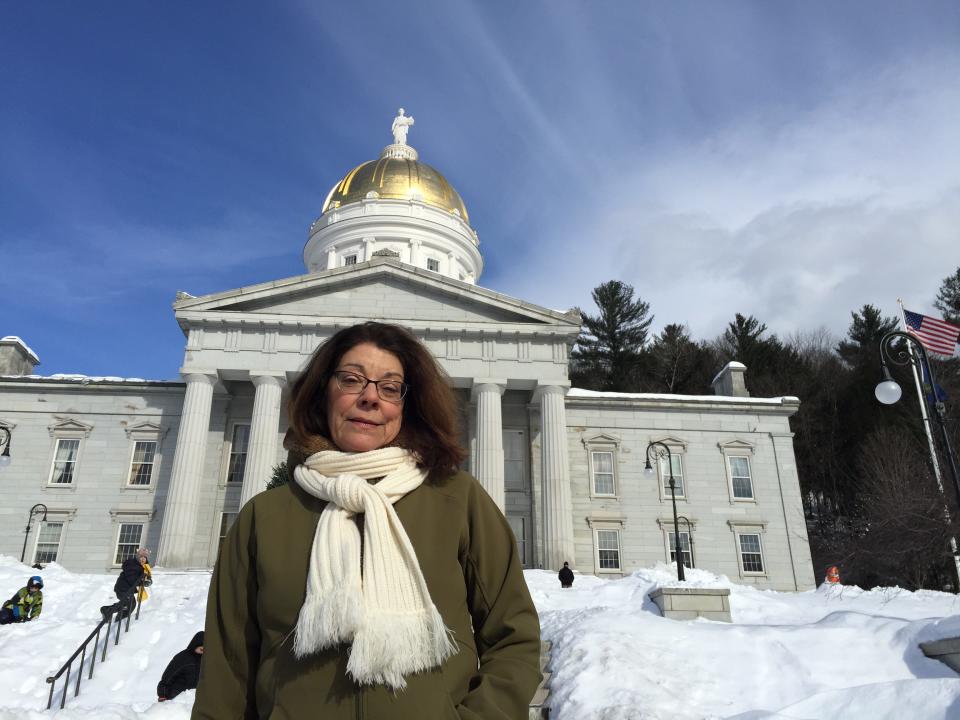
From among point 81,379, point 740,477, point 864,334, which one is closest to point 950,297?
point 864,334

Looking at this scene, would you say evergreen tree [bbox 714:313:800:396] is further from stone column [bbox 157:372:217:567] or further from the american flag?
stone column [bbox 157:372:217:567]

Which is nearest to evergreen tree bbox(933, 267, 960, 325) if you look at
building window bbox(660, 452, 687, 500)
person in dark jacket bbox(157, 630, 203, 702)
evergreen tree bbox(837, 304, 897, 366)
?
evergreen tree bbox(837, 304, 897, 366)

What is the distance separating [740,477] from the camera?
3450cm

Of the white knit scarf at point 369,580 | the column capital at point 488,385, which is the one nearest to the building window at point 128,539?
the column capital at point 488,385

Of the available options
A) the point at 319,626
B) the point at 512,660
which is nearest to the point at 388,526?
the point at 319,626

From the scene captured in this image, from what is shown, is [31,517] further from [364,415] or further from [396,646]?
[396,646]

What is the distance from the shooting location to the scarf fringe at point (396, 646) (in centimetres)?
246

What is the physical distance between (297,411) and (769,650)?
9.52 meters

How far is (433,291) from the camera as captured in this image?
1296 inches

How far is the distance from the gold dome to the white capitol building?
20.9 m

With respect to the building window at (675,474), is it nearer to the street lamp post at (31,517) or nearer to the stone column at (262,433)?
the stone column at (262,433)

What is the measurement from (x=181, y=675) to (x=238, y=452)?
75.0 ft

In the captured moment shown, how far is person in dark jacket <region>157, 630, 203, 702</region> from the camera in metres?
10.5

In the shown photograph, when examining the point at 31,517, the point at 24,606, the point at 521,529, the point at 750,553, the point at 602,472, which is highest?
the point at 602,472
